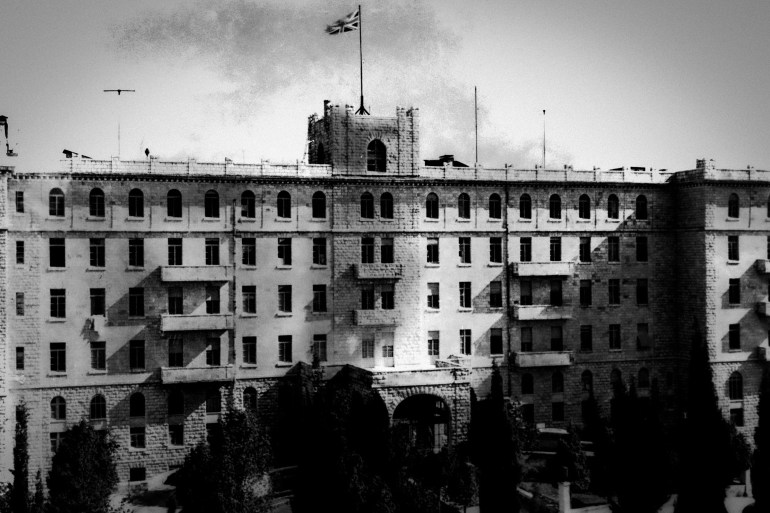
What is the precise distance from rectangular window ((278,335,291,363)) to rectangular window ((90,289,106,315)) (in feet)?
40.4

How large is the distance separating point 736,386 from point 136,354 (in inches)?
1790

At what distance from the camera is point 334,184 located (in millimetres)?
71688

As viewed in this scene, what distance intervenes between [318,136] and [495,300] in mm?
18255

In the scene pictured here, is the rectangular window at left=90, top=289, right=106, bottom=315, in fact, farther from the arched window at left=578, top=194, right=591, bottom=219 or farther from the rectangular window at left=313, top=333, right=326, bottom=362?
the arched window at left=578, top=194, right=591, bottom=219

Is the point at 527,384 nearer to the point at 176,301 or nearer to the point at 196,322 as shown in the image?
the point at 196,322

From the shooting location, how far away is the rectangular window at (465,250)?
74125mm

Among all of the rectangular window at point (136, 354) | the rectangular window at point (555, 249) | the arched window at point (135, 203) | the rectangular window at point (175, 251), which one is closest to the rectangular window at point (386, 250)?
the rectangular window at point (555, 249)

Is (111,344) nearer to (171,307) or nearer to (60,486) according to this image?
(171,307)

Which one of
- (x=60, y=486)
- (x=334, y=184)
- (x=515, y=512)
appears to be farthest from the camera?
(x=334, y=184)

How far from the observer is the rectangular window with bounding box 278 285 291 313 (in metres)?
70.9

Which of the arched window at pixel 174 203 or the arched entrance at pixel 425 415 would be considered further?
the arched entrance at pixel 425 415

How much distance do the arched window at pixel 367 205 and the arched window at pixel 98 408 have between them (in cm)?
2227

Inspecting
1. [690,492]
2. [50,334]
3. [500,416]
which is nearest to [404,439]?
[500,416]

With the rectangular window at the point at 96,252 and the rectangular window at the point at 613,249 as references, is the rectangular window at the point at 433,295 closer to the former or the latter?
the rectangular window at the point at 613,249
